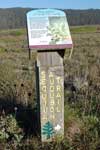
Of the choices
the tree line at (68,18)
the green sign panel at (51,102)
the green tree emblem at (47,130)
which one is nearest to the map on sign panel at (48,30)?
the green sign panel at (51,102)

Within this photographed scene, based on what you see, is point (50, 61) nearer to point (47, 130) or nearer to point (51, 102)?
point (51, 102)

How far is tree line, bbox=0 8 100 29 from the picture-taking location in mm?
148000

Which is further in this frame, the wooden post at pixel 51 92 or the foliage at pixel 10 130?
the foliage at pixel 10 130

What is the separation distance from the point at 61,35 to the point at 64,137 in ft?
4.68

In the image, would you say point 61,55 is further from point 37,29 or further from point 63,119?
point 63,119

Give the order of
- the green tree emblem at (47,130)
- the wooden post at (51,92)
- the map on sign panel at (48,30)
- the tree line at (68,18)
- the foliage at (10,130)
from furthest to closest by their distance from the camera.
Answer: the tree line at (68,18) < the foliage at (10,130) < the green tree emblem at (47,130) < the wooden post at (51,92) < the map on sign panel at (48,30)

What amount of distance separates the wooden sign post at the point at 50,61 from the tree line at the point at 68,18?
135166 millimetres

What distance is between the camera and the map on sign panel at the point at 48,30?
A: 5.65 meters

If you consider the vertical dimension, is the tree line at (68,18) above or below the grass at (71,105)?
below

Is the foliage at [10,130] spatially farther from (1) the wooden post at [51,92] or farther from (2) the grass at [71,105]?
(1) the wooden post at [51,92]

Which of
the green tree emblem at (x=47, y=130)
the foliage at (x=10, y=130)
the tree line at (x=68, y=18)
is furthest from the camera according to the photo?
the tree line at (x=68, y=18)

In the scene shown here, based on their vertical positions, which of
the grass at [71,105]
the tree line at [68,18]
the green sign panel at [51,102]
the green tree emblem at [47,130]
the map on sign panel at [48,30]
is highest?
the map on sign panel at [48,30]

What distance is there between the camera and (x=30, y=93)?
760cm

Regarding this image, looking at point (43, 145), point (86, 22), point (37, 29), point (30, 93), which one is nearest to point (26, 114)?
point (30, 93)
